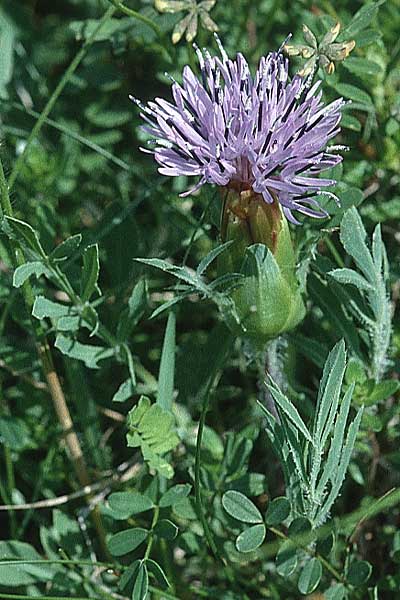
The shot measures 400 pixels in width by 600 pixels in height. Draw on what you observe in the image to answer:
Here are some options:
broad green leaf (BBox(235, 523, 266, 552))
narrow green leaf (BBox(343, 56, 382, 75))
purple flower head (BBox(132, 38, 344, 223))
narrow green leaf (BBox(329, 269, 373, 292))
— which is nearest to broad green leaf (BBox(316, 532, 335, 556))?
broad green leaf (BBox(235, 523, 266, 552))

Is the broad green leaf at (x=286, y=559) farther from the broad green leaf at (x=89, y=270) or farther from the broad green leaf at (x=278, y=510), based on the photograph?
the broad green leaf at (x=89, y=270)

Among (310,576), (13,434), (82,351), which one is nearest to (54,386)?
(82,351)

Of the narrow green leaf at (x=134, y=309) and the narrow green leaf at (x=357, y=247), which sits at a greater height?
the narrow green leaf at (x=134, y=309)

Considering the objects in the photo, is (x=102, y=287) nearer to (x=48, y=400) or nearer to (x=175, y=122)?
(x=48, y=400)

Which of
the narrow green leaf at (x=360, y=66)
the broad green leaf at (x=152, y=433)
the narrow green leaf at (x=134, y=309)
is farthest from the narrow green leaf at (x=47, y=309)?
the narrow green leaf at (x=360, y=66)

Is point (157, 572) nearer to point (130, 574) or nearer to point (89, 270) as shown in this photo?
point (130, 574)
